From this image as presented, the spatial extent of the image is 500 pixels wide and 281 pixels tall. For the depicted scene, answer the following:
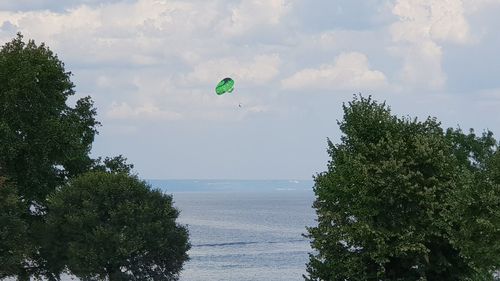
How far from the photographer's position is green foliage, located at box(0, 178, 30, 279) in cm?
6956

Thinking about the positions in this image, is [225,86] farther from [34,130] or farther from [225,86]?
[34,130]

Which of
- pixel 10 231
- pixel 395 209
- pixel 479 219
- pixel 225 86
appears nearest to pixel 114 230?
pixel 10 231

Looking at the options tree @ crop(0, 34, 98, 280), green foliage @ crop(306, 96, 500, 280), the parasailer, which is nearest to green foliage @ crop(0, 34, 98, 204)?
tree @ crop(0, 34, 98, 280)

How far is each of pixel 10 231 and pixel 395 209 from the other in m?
30.8

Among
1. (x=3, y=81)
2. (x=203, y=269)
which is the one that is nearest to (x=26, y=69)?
(x=3, y=81)

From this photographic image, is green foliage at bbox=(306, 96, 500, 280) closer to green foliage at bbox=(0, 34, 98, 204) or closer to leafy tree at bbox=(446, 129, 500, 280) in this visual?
leafy tree at bbox=(446, 129, 500, 280)

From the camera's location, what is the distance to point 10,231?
70.2 m

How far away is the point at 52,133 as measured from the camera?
74.8 metres

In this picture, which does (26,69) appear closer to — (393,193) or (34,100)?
(34,100)

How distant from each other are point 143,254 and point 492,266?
31.6 m

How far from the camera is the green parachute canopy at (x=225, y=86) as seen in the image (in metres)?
76.7

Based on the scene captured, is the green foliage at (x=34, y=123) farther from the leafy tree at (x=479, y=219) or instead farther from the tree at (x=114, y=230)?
the leafy tree at (x=479, y=219)

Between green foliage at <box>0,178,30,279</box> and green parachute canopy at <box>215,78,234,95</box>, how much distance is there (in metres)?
18.4

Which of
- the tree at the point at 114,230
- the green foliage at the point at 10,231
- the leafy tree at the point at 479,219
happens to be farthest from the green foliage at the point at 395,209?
the green foliage at the point at 10,231
